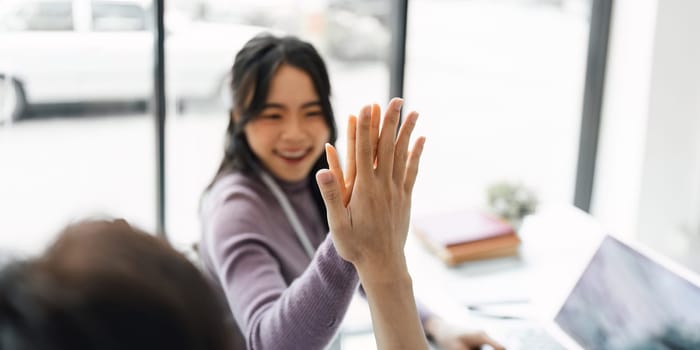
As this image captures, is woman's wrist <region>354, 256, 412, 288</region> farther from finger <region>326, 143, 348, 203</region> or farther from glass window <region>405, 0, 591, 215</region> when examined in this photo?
glass window <region>405, 0, 591, 215</region>

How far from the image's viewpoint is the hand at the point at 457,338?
139 cm

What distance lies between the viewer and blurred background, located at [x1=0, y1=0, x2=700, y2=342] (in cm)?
218

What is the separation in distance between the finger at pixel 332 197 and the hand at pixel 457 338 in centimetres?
55

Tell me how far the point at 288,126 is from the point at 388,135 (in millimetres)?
603

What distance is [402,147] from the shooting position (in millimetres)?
994

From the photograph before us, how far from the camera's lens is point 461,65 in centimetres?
279

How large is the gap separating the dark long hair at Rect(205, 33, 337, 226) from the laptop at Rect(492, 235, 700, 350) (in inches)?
25.0

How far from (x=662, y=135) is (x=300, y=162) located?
1.38m

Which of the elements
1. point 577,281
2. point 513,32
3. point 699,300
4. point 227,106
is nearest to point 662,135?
point 513,32

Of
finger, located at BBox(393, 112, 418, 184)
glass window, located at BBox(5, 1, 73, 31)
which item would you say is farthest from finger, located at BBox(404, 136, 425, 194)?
glass window, located at BBox(5, 1, 73, 31)

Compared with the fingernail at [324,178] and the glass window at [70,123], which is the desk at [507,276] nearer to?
the fingernail at [324,178]

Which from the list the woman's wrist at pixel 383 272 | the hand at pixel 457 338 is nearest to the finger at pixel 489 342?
the hand at pixel 457 338

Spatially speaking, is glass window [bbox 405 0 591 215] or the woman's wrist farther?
glass window [bbox 405 0 591 215]

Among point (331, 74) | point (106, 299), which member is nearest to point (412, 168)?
point (106, 299)
